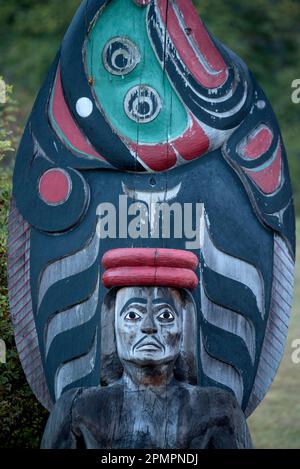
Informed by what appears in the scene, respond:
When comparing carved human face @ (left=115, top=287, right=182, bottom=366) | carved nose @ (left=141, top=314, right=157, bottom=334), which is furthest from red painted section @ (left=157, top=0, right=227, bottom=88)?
carved nose @ (left=141, top=314, right=157, bottom=334)

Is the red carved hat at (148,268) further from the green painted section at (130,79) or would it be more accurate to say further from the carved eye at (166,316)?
the green painted section at (130,79)

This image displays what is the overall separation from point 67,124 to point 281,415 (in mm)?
2835

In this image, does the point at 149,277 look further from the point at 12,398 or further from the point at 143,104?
Result: the point at 12,398

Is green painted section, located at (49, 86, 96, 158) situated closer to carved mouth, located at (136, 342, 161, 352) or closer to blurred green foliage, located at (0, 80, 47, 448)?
blurred green foliage, located at (0, 80, 47, 448)

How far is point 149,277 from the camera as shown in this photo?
252 inches

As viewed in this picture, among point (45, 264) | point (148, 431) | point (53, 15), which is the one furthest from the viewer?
point (53, 15)

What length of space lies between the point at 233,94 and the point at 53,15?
12.8 metres

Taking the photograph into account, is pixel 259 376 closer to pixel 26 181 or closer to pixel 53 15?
pixel 26 181

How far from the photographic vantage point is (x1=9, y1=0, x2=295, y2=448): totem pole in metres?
6.80

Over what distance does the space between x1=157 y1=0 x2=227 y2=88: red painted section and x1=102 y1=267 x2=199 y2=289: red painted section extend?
101 centimetres

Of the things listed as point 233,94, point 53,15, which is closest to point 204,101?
point 233,94

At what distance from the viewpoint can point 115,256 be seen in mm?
6434

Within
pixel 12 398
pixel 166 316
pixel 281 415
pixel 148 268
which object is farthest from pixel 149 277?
pixel 281 415

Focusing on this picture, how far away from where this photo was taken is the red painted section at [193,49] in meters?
7.00
